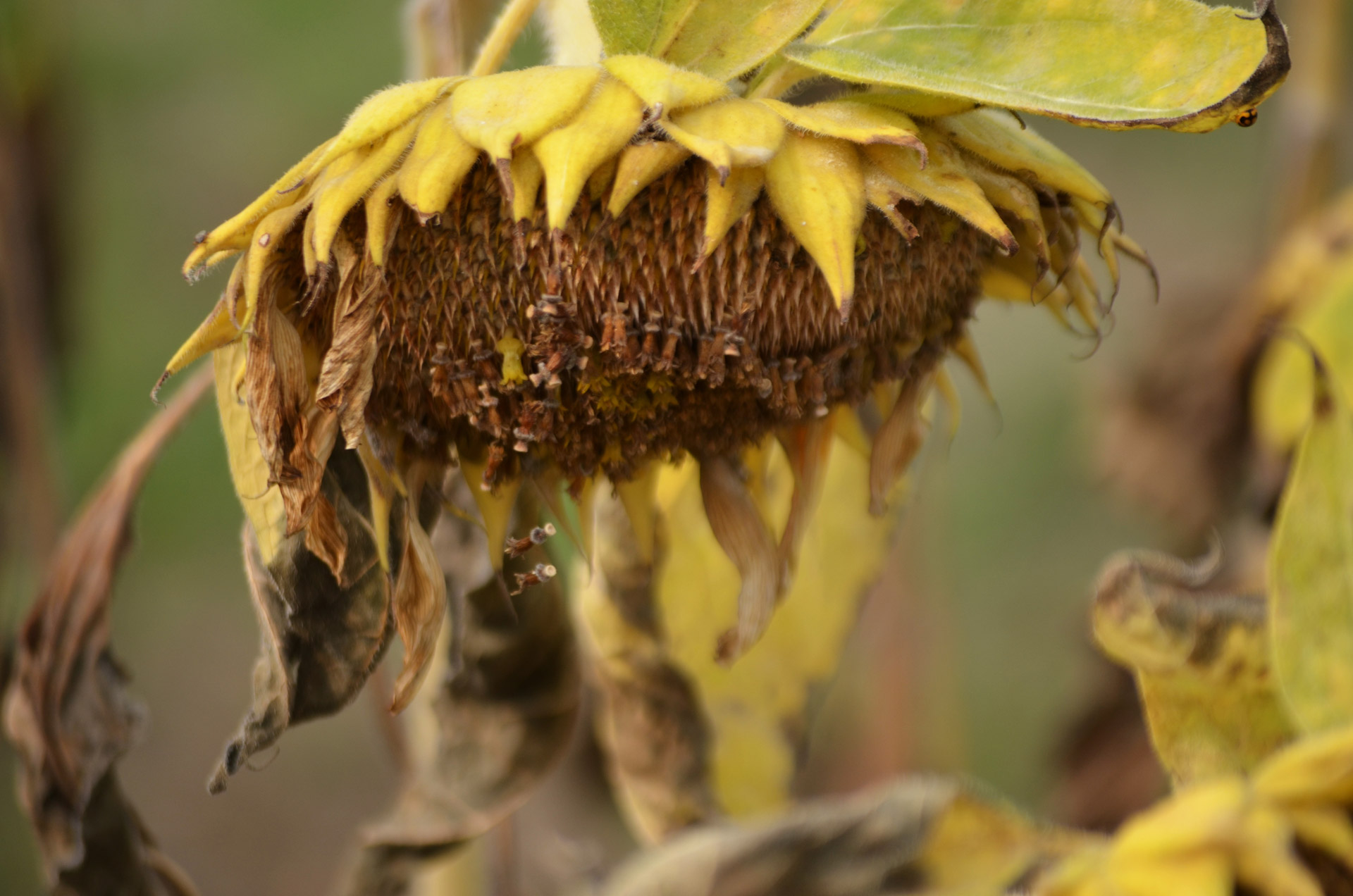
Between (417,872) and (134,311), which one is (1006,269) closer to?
(417,872)

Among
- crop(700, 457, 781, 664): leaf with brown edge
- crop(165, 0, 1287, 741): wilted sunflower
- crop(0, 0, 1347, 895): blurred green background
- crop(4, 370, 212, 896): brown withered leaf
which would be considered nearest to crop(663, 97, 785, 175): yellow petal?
crop(165, 0, 1287, 741): wilted sunflower

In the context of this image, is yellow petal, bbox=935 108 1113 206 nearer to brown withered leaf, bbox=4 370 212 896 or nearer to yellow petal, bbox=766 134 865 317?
yellow petal, bbox=766 134 865 317

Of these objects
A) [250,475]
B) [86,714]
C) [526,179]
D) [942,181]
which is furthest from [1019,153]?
[86,714]

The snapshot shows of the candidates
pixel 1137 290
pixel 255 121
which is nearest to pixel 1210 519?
pixel 1137 290

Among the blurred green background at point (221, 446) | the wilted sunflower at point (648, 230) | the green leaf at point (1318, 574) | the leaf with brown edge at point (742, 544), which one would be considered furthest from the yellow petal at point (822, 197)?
the blurred green background at point (221, 446)

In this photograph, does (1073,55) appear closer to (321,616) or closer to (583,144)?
(583,144)

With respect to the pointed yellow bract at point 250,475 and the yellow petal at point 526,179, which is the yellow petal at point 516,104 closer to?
the yellow petal at point 526,179
